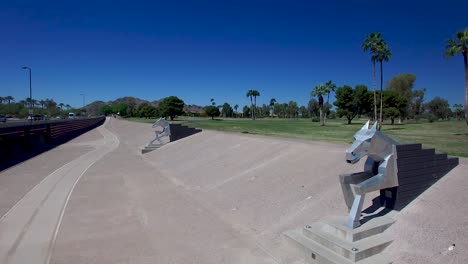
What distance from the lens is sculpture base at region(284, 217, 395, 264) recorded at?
5570mm

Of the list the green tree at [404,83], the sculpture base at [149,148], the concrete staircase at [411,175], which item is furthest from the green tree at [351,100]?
the concrete staircase at [411,175]

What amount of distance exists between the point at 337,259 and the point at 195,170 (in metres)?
11.1

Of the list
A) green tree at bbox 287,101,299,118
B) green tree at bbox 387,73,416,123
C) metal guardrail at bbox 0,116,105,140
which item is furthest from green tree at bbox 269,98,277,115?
metal guardrail at bbox 0,116,105,140

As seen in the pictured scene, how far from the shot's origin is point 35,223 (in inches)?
344

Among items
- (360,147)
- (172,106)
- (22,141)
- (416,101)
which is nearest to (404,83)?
(416,101)

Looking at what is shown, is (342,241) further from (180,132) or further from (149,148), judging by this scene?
(180,132)

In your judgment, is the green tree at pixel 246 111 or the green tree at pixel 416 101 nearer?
the green tree at pixel 416 101

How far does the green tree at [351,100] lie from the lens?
69250mm

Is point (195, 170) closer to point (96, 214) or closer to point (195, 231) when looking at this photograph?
point (96, 214)

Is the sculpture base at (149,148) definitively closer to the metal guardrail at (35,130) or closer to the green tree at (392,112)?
the metal guardrail at (35,130)

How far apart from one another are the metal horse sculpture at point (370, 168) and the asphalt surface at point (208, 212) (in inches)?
34.5

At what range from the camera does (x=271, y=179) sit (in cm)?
1135

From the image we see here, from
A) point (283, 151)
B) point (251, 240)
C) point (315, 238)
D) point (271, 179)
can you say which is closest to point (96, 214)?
point (251, 240)

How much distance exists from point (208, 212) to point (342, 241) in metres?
4.68
